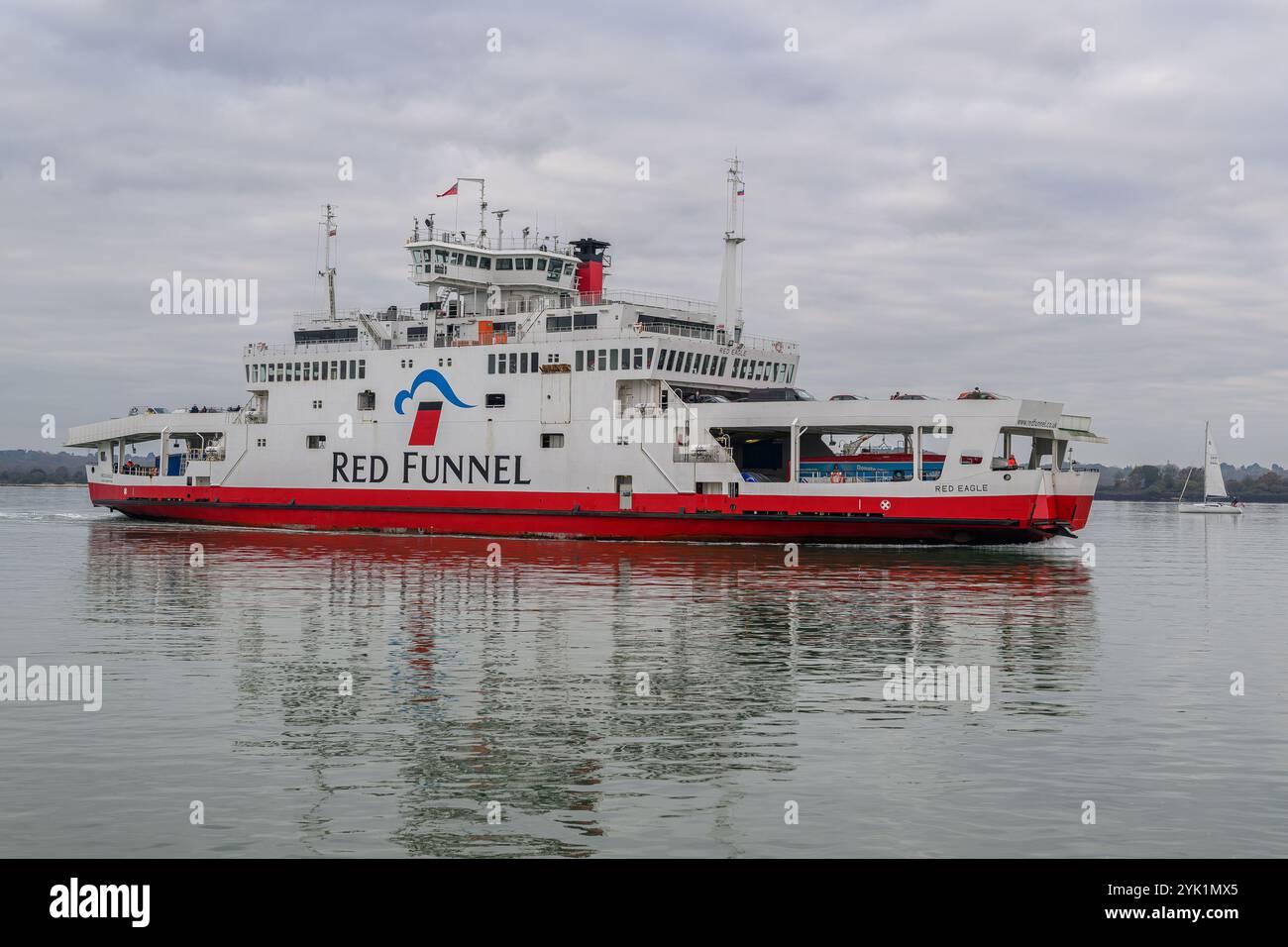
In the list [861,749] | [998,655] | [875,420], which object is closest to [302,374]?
[875,420]

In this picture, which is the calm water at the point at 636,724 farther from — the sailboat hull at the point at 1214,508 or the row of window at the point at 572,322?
the sailboat hull at the point at 1214,508

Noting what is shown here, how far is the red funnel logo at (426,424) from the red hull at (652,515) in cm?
267

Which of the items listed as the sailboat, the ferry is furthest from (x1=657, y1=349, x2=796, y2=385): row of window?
the sailboat

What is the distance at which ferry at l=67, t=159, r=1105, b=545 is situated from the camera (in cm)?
4866

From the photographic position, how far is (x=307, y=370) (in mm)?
65375

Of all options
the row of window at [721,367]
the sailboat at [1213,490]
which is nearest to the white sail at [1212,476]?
the sailboat at [1213,490]

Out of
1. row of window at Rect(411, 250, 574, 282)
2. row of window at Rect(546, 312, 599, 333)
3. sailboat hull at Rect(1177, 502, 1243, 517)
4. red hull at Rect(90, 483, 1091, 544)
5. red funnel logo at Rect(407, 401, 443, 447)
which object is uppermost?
row of window at Rect(411, 250, 574, 282)

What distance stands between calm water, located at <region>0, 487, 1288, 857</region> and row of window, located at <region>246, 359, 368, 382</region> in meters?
28.6

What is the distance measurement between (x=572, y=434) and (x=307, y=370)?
59.7 feet

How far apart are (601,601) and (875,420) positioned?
2185 cm

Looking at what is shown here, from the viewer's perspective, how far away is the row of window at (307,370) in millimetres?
63031

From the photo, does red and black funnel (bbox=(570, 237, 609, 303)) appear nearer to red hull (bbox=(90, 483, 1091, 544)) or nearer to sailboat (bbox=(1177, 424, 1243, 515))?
red hull (bbox=(90, 483, 1091, 544))

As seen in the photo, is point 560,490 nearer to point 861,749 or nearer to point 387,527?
point 387,527

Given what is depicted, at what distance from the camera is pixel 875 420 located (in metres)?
49.8
